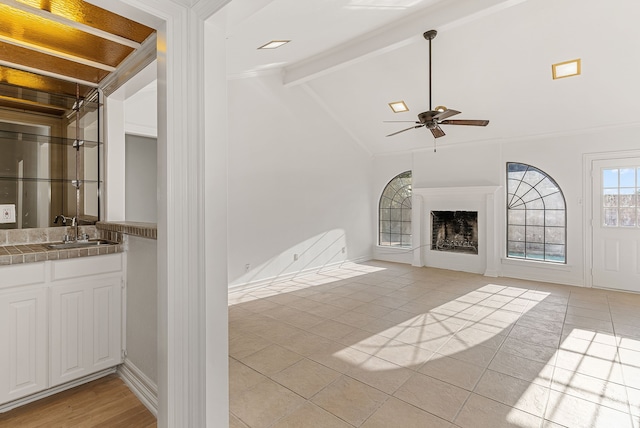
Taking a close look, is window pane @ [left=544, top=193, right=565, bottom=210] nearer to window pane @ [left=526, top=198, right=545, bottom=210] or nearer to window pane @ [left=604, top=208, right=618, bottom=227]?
window pane @ [left=526, top=198, right=545, bottom=210]

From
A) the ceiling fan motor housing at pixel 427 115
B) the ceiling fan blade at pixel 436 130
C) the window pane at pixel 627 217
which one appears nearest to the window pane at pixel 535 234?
the window pane at pixel 627 217

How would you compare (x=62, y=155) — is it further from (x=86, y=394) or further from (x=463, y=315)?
(x=463, y=315)

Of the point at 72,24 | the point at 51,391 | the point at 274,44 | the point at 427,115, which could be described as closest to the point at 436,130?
the point at 427,115

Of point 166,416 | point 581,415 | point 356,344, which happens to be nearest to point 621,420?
point 581,415

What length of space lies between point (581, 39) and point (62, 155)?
18.0ft

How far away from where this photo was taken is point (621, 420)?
1.97m

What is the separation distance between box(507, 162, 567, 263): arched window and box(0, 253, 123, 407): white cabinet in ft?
20.1

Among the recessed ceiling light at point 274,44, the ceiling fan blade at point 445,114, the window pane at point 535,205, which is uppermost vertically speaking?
the recessed ceiling light at point 274,44

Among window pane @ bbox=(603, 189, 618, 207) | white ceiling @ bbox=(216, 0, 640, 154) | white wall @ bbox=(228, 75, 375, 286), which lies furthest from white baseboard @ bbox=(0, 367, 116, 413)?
window pane @ bbox=(603, 189, 618, 207)

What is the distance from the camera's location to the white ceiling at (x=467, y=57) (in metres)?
3.36

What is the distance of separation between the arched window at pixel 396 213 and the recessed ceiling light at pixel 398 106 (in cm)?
177

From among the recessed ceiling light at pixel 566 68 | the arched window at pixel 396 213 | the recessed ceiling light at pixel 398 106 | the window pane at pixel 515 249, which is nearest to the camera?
the recessed ceiling light at pixel 566 68

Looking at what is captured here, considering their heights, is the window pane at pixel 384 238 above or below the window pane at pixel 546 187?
below

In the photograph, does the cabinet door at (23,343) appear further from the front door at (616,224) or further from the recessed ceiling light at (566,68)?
the front door at (616,224)
